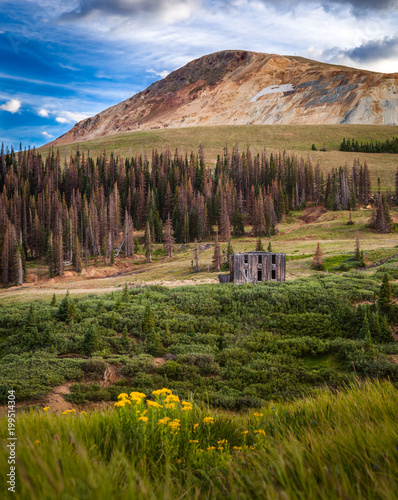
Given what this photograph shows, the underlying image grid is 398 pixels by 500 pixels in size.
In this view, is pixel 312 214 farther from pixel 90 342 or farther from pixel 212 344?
pixel 90 342

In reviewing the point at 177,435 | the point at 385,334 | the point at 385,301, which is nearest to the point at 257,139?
the point at 385,301

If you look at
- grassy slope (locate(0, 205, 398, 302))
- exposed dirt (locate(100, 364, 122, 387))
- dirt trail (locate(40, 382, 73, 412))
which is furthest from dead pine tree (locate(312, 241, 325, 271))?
dirt trail (locate(40, 382, 73, 412))

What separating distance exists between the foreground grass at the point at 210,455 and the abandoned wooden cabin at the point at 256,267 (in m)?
32.6

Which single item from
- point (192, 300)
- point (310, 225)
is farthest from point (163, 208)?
point (192, 300)

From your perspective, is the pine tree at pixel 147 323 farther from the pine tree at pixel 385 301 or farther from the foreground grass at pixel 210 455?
the foreground grass at pixel 210 455

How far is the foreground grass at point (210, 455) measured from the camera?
1562 millimetres

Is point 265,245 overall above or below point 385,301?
below

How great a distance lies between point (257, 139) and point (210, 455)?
160656mm

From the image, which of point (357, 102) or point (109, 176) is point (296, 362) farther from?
point (357, 102)

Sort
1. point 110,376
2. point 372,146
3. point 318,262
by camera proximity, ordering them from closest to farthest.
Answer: point 110,376 → point 318,262 → point 372,146

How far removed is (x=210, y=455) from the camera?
296 cm

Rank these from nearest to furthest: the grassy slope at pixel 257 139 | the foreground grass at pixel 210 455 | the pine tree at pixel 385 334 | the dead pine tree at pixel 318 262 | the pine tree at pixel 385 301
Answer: the foreground grass at pixel 210 455, the pine tree at pixel 385 334, the pine tree at pixel 385 301, the dead pine tree at pixel 318 262, the grassy slope at pixel 257 139

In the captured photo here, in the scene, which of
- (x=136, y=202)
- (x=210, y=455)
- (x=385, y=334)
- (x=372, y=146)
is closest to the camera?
(x=210, y=455)

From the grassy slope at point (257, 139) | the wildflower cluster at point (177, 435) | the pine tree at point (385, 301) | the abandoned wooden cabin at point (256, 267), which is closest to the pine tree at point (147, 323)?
the pine tree at point (385, 301)
